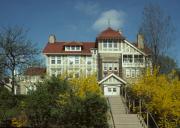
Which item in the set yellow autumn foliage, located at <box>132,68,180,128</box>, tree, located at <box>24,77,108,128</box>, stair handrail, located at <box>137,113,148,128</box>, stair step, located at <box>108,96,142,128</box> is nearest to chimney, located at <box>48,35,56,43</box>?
stair step, located at <box>108,96,142,128</box>

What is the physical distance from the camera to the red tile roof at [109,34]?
63.1 metres

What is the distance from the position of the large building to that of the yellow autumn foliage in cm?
2429

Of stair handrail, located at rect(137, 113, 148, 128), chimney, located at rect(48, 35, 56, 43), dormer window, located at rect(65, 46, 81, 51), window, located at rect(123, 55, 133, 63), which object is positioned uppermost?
chimney, located at rect(48, 35, 56, 43)

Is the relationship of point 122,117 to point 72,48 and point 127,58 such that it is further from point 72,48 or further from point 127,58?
point 72,48

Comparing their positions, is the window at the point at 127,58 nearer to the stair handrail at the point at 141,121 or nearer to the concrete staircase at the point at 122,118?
the concrete staircase at the point at 122,118

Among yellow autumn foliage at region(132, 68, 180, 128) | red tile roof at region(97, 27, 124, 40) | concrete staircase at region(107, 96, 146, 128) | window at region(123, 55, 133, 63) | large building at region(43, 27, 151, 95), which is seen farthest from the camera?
window at region(123, 55, 133, 63)

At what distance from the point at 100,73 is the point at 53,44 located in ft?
34.2

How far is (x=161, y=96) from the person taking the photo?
33.4 metres

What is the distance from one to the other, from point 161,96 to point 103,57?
101 ft

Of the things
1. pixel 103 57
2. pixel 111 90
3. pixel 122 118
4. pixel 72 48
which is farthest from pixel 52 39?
pixel 122 118

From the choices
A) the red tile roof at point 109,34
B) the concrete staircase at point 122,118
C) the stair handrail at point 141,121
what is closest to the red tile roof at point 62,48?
the red tile roof at point 109,34

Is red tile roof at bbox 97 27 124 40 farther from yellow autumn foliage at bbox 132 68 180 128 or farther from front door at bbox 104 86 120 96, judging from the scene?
yellow autumn foliage at bbox 132 68 180 128

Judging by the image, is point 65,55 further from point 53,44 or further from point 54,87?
point 54,87

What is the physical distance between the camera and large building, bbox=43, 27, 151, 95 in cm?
6341
